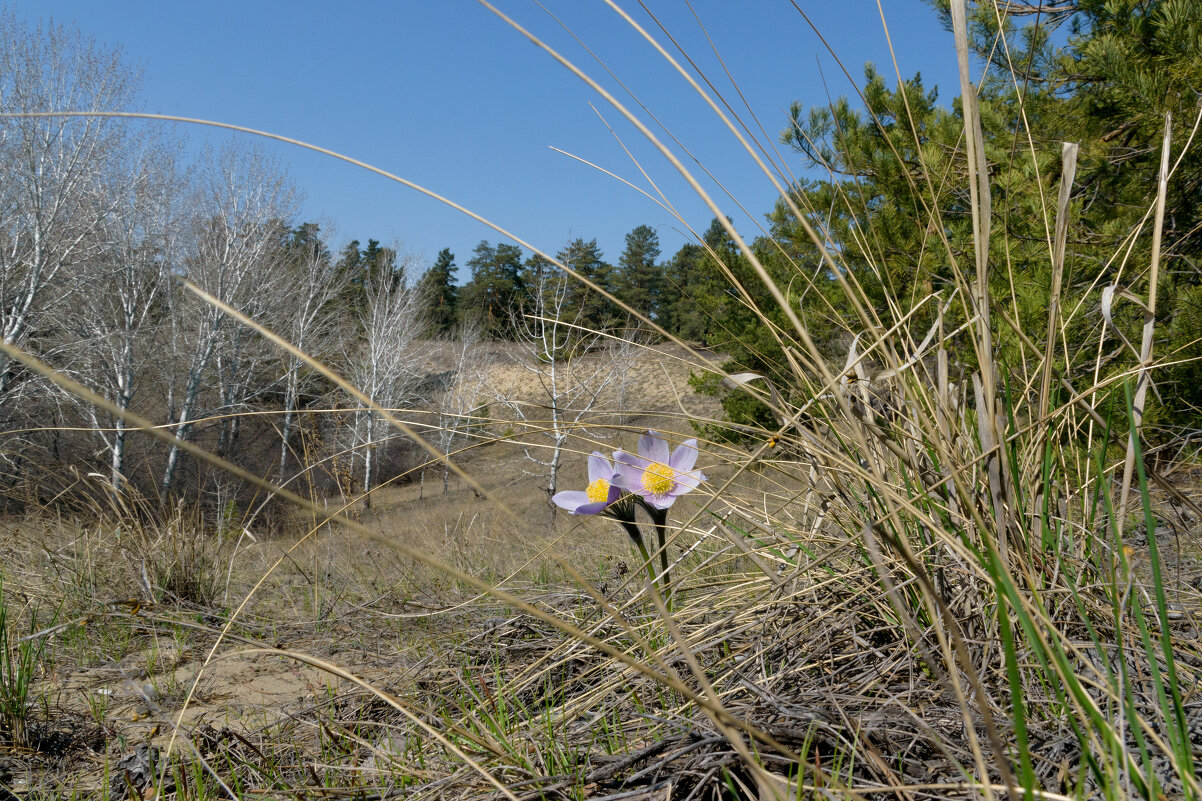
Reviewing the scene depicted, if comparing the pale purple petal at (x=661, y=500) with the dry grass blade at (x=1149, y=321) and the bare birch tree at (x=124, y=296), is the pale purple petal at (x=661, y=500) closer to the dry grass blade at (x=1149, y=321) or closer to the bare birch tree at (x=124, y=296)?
the dry grass blade at (x=1149, y=321)

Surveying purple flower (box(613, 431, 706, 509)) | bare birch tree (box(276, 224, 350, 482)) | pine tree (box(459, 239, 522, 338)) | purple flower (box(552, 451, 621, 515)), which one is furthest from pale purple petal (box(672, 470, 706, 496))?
pine tree (box(459, 239, 522, 338))

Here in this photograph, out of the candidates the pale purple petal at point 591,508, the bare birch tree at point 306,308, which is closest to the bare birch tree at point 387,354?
the bare birch tree at point 306,308

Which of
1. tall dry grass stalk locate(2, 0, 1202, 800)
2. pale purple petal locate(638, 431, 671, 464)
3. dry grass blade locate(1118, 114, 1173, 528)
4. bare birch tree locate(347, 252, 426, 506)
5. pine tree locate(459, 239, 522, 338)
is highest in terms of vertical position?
pine tree locate(459, 239, 522, 338)

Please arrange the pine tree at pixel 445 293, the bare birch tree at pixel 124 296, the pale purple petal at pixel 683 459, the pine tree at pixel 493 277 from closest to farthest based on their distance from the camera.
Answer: the pale purple petal at pixel 683 459
the bare birch tree at pixel 124 296
the pine tree at pixel 493 277
the pine tree at pixel 445 293

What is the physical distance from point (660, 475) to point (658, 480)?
0.01 m

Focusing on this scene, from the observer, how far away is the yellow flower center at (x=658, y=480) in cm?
A: 129

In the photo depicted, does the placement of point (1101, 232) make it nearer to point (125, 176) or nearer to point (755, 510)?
point (755, 510)

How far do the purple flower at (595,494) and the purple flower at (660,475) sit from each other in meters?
0.03

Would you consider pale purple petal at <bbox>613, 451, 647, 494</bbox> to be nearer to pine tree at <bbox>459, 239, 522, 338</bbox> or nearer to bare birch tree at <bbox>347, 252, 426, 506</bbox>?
bare birch tree at <bbox>347, 252, 426, 506</bbox>

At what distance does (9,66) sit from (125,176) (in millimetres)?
3293

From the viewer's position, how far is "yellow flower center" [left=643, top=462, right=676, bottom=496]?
1291mm

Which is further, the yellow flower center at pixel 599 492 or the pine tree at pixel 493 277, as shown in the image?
the pine tree at pixel 493 277

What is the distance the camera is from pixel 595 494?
4.42 feet

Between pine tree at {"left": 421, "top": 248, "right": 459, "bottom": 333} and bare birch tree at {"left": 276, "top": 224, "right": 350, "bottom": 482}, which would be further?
pine tree at {"left": 421, "top": 248, "right": 459, "bottom": 333}
